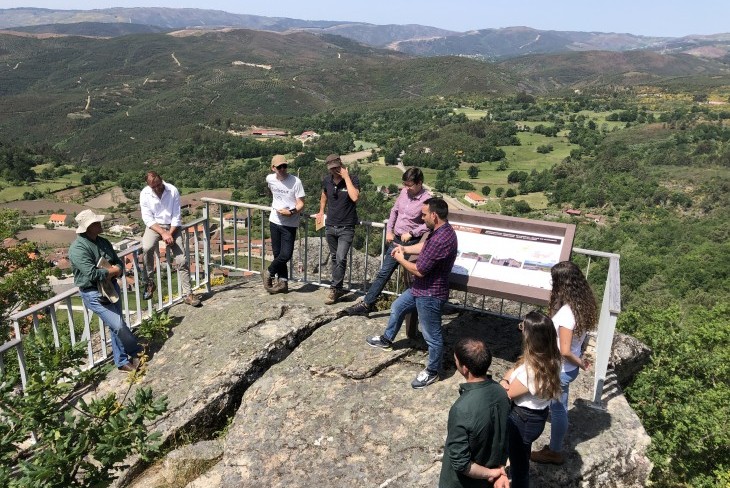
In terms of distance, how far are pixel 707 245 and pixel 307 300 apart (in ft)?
161

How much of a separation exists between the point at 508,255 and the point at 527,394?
7.33ft

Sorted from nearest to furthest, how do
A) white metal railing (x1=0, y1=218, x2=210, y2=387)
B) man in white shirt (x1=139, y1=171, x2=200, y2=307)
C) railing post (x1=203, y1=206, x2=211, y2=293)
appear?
white metal railing (x1=0, y1=218, x2=210, y2=387) < man in white shirt (x1=139, y1=171, x2=200, y2=307) < railing post (x1=203, y1=206, x2=211, y2=293)

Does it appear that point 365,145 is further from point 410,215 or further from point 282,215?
point 410,215

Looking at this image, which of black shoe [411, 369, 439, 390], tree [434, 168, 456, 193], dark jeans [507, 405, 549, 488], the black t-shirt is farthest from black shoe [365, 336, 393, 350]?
tree [434, 168, 456, 193]

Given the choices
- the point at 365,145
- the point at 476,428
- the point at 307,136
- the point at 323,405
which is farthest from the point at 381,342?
the point at 307,136

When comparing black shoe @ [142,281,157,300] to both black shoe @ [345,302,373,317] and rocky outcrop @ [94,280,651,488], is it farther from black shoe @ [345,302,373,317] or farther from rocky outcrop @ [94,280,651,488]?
black shoe @ [345,302,373,317]

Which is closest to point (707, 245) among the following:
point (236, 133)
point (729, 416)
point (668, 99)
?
point (729, 416)

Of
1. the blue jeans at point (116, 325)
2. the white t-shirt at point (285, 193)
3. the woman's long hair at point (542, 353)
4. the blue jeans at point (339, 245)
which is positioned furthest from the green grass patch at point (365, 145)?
the woman's long hair at point (542, 353)

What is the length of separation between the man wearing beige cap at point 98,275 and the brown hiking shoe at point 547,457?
4437 millimetres

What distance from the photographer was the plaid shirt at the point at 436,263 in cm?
470

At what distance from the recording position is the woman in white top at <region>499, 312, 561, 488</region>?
11.1ft

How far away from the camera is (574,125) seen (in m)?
119

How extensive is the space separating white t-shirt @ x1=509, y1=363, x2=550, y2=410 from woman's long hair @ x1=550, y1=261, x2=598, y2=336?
705mm

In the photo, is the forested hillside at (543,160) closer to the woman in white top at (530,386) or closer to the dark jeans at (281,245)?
the woman in white top at (530,386)
